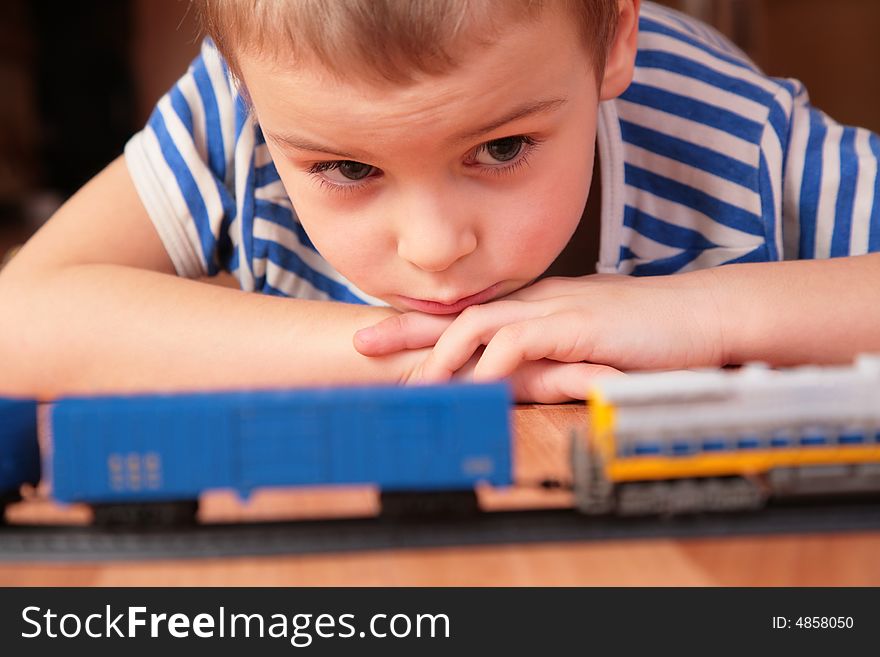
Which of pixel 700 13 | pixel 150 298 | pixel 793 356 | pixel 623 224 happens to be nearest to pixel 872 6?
pixel 700 13

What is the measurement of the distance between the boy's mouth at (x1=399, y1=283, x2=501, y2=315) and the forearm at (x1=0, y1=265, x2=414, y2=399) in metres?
0.04

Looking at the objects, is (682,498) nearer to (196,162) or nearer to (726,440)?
(726,440)

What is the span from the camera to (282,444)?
55 centimetres

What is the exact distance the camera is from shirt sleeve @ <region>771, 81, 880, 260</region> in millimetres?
1109

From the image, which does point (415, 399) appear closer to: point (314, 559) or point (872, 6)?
point (314, 559)

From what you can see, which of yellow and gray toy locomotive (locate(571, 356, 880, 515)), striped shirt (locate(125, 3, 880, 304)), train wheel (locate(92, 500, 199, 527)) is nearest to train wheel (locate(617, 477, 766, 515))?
yellow and gray toy locomotive (locate(571, 356, 880, 515))

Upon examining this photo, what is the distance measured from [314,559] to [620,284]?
49 centimetres

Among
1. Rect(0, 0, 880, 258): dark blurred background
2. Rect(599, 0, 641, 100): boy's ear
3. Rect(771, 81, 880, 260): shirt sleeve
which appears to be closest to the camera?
Rect(599, 0, 641, 100): boy's ear

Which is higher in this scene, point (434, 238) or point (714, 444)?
point (434, 238)

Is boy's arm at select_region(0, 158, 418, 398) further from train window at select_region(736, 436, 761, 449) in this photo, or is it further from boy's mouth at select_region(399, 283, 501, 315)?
train window at select_region(736, 436, 761, 449)

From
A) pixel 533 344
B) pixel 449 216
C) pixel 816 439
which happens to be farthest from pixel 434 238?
pixel 816 439

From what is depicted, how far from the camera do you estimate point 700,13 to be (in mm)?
2449

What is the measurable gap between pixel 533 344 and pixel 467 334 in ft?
0.18

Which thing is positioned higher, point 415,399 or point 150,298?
point 150,298
